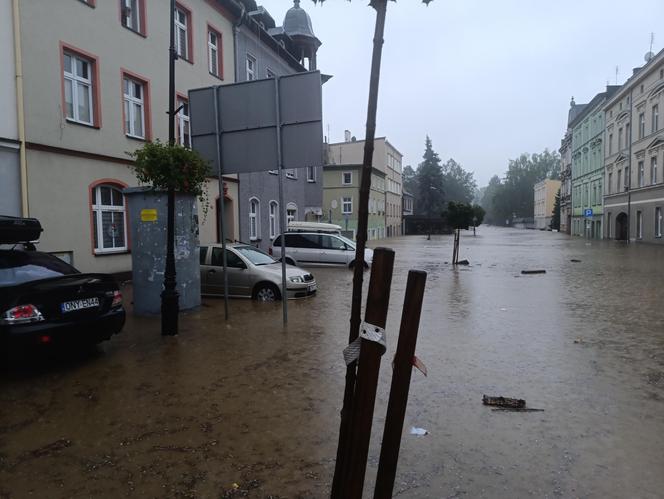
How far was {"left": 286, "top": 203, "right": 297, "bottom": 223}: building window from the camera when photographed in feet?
89.8

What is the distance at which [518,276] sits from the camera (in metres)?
17.7

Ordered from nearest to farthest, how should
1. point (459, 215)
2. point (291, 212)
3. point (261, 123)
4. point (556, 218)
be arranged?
point (261, 123), point (459, 215), point (291, 212), point (556, 218)

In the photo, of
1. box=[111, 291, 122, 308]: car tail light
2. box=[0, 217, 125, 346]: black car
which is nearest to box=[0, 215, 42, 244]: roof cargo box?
box=[0, 217, 125, 346]: black car

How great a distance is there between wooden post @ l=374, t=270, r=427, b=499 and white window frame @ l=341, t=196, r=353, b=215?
159 feet

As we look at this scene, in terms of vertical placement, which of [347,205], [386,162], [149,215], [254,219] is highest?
[386,162]

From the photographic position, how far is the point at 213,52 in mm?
20047

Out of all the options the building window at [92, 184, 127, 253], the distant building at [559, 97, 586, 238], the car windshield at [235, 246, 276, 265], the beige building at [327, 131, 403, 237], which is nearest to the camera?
the car windshield at [235, 246, 276, 265]

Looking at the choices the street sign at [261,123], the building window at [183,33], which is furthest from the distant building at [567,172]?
the street sign at [261,123]

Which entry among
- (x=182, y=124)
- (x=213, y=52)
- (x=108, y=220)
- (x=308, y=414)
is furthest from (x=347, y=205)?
(x=308, y=414)

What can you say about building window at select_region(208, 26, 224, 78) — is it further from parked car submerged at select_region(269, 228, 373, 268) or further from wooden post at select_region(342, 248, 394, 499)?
wooden post at select_region(342, 248, 394, 499)

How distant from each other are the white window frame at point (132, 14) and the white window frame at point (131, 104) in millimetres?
1599

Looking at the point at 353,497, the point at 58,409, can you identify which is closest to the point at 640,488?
the point at 353,497

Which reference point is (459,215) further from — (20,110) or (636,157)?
(636,157)

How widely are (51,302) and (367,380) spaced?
15.0 feet
